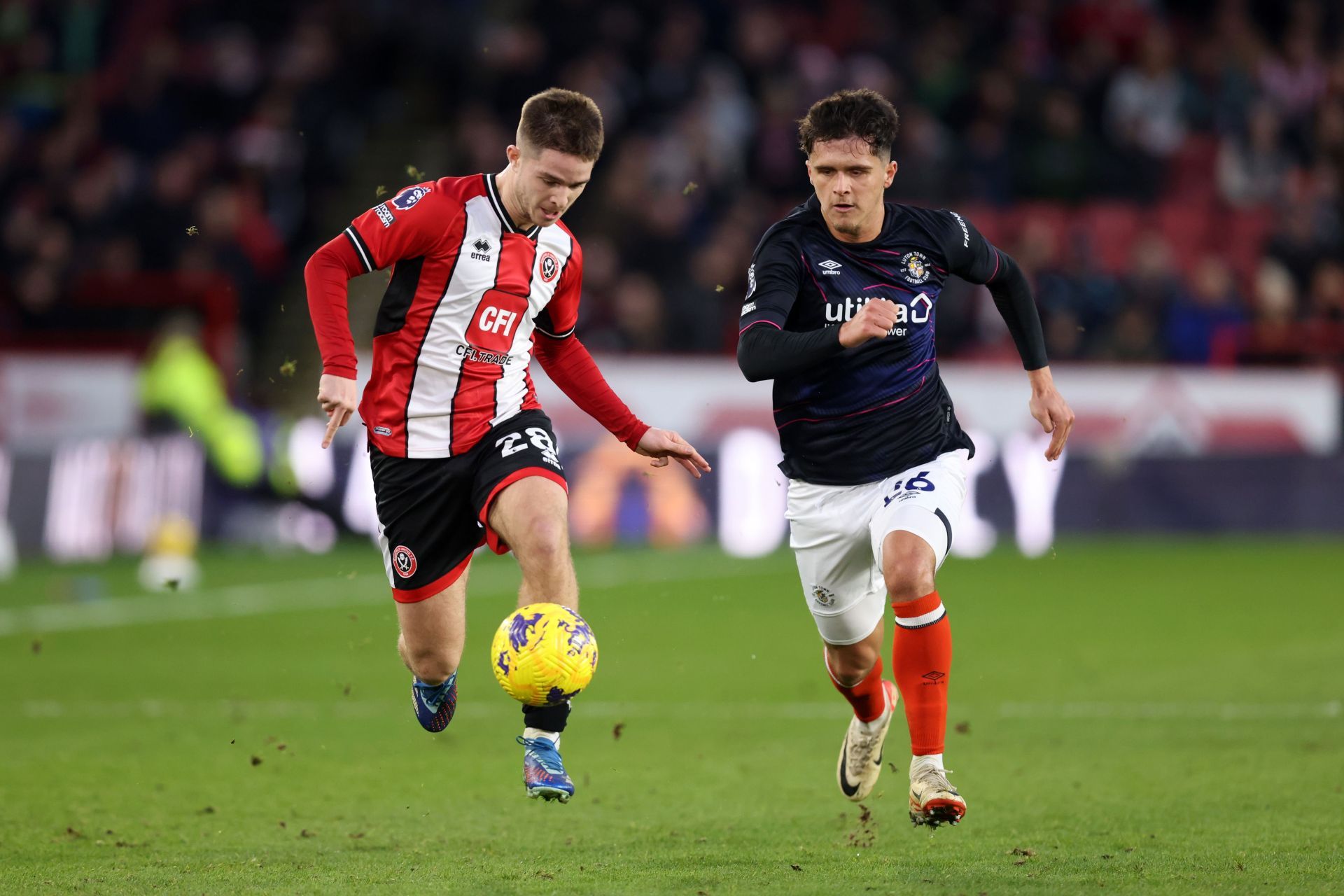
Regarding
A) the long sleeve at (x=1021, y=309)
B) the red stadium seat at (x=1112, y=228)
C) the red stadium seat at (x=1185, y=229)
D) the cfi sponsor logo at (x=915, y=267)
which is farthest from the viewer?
the red stadium seat at (x=1185, y=229)

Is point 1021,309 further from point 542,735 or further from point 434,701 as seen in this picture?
point 434,701

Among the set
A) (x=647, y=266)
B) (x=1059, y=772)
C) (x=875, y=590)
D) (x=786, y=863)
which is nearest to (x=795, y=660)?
(x=1059, y=772)

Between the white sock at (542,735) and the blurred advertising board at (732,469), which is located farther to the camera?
the blurred advertising board at (732,469)

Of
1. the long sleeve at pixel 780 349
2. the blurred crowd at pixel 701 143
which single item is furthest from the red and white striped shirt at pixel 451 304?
the blurred crowd at pixel 701 143

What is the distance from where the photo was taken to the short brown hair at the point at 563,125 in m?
6.09

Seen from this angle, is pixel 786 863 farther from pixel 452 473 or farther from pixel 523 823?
pixel 452 473

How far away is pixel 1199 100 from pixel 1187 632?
10908mm

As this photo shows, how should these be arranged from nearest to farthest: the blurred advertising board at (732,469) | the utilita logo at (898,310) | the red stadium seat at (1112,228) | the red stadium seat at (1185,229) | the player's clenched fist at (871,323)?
the player's clenched fist at (871,323) → the utilita logo at (898,310) → the blurred advertising board at (732,469) → the red stadium seat at (1112,228) → the red stadium seat at (1185,229)

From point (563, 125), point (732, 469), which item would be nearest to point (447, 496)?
point (563, 125)

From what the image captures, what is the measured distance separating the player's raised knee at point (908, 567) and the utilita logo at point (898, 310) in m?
0.73

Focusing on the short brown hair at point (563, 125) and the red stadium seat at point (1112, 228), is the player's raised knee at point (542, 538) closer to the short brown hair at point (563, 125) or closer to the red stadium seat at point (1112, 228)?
the short brown hair at point (563, 125)

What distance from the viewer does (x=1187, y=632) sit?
11.7 m

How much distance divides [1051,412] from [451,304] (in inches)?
85.0

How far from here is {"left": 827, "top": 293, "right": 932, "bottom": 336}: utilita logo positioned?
6.23 meters
